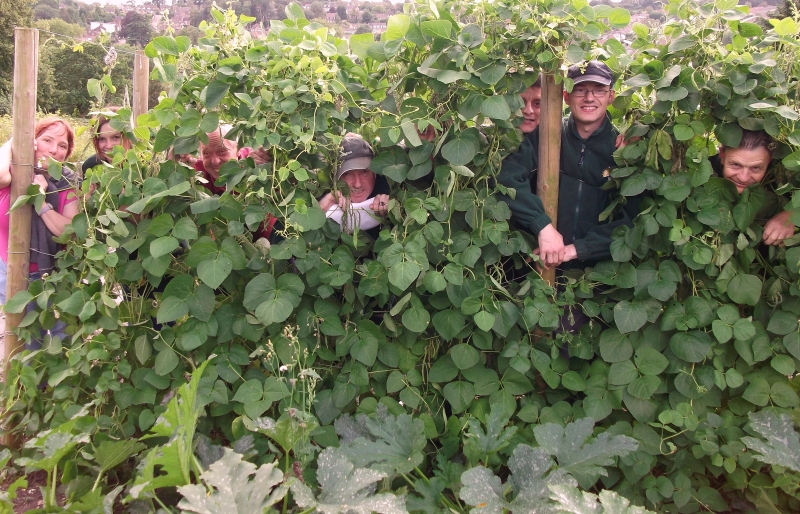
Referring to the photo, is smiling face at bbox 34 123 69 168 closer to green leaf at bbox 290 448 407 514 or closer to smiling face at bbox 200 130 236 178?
smiling face at bbox 200 130 236 178

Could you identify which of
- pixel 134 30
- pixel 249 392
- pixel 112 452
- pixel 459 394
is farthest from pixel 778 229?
pixel 134 30

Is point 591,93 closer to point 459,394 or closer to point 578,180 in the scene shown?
point 578,180

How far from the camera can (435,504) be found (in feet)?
7.61

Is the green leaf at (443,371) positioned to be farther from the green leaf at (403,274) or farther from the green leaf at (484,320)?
the green leaf at (403,274)

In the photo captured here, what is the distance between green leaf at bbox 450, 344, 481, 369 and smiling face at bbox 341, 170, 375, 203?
0.79 meters

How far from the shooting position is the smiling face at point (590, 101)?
2594 mm

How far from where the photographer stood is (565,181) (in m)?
2.79

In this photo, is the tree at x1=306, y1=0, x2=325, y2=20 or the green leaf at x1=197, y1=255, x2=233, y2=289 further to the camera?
the tree at x1=306, y1=0, x2=325, y2=20

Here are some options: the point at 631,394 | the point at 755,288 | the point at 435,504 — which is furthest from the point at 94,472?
the point at 755,288

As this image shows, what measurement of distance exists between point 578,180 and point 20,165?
256 centimetres

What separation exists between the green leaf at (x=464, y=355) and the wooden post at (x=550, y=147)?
47 centimetres

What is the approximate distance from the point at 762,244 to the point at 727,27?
3.03ft

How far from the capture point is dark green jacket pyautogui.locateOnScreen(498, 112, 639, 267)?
2.63 metres

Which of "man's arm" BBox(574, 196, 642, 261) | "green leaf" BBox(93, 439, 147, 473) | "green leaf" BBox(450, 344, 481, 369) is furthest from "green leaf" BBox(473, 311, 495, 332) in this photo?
"green leaf" BBox(93, 439, 147, 473)
